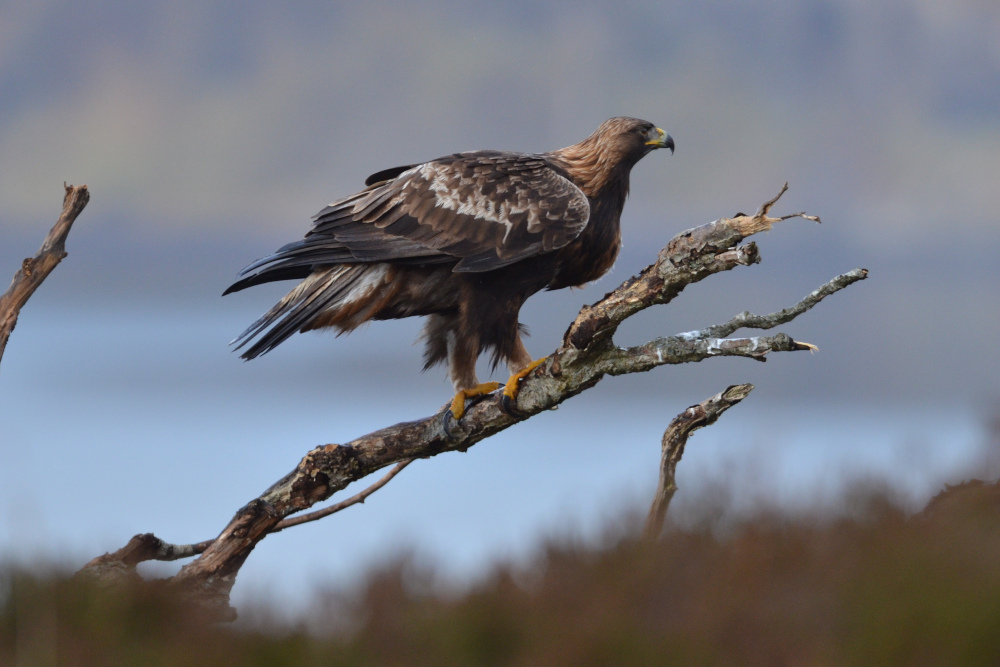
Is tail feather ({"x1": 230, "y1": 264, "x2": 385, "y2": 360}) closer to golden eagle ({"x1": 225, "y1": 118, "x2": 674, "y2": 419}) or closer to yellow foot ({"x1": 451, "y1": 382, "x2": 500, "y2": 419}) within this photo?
golden eagle ({"x1": 225, "y1": 118, "x2": 674, "y2": 419})

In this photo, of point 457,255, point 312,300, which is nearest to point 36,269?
point 312,300

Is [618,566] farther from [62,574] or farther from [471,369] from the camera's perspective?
[62,574]

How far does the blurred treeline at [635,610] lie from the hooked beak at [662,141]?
337 cm

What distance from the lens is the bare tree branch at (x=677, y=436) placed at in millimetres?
4977

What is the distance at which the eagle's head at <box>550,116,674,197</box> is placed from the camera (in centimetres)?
685

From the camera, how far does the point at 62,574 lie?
4742mm

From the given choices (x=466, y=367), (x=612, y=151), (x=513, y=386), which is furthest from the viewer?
(x=612, y=151)

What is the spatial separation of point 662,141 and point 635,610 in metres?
4.27

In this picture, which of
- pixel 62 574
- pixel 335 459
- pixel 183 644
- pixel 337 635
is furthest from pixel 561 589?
pixel 62 574

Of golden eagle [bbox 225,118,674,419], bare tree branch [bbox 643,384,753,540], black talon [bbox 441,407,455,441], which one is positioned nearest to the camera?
bare tree branch [bbox 643,384,753,540]

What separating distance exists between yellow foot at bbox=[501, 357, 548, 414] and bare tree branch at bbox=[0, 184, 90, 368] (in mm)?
2766

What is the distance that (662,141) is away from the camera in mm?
7016

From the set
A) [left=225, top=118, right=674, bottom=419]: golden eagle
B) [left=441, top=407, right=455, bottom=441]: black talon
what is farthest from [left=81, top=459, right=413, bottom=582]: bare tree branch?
[left=225, top=118, right=674, bottom=419]: golden eagle

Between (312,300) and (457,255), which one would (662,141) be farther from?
(312,300)
